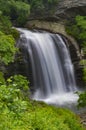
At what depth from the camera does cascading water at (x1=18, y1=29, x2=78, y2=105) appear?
3045cm

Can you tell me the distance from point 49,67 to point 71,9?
1051cm

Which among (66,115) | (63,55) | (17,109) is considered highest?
(17,109)

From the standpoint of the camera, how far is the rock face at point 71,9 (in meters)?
39.5

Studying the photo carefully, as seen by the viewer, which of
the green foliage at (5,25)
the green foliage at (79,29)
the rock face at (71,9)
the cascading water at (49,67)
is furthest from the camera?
the rock face at (71,9)

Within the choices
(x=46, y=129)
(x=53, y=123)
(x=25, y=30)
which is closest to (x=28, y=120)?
(x=46, y=129)

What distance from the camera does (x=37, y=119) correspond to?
11055mm

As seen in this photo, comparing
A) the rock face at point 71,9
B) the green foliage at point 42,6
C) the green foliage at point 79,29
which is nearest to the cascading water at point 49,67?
the green foliage at point 79,29

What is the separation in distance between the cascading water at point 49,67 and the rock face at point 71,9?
5.95 meters

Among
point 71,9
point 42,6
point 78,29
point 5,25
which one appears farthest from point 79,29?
point 5,25

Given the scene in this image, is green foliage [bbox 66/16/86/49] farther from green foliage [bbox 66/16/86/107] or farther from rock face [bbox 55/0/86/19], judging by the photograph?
rock face [bbox 55/0/86/19]

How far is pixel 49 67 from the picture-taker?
104 feet

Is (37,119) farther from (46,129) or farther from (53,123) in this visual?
(53,123)

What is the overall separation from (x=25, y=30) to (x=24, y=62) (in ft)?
16.6

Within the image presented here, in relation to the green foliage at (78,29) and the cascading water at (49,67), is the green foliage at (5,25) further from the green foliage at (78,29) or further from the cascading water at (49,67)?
the green foliage at (78,29)
